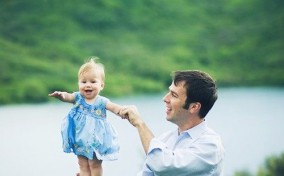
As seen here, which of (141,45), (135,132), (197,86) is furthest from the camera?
(141,45)

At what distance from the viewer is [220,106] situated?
725cm

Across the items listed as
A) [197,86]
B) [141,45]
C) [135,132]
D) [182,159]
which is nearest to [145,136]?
[182,159]

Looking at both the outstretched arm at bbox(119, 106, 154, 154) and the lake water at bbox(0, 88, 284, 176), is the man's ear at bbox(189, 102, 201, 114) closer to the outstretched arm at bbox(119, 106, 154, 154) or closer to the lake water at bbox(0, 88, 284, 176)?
the outstretched arm at bbox(119, 106, 154, 154)

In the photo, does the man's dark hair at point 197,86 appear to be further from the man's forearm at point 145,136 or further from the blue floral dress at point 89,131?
the blue floral dress at point 89,131

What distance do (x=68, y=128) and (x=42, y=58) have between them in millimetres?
5182

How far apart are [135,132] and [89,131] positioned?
4.22 meters

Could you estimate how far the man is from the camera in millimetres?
2057

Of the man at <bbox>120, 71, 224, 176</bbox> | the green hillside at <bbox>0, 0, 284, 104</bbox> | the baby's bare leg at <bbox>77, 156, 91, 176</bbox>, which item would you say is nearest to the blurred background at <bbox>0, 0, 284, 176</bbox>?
the green hillside at <bbox>0, 0, 284, 104</bbox>

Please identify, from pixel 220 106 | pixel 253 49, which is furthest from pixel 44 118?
pixel 253 49

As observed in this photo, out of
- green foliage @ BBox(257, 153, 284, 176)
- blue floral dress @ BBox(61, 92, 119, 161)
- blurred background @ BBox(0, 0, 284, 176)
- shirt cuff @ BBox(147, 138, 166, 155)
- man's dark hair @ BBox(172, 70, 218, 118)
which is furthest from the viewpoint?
blurred background @ BBox(0, 0, 284, 176)

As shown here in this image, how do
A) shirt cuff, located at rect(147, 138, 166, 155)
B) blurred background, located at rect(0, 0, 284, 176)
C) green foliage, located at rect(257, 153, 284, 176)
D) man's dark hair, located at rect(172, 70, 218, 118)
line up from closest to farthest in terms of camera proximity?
1. shirt cuff, located at rect(147, 138, 166, 155)
2. man's dark hair, located at rect(172, 70, 218, 118)
3. green foliage, located at rect(257, 153, 284, 176)
4. blurred background, located at rect(0, 0, 284, 176)

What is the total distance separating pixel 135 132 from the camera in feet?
21.2

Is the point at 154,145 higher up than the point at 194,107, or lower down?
lower down

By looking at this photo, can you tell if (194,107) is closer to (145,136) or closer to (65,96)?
(145,136)
